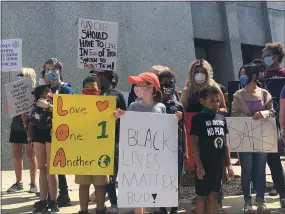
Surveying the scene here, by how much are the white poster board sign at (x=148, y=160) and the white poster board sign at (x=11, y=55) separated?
10.2 ft

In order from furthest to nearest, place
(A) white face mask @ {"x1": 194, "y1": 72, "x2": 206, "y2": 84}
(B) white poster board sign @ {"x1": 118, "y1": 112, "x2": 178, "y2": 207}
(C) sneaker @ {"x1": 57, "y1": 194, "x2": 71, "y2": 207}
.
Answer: (C) sneaker @ {"x1": 57, "y1": 194, "x2": 71, "y2": 207} < (A) white face mask @ {"x1": 194, "y1": 72, "x2": 206, "y2": 84} < (B) white poster board sign @ {"x1": 118, "y1": 112, "x2": 178, "y2": 207}

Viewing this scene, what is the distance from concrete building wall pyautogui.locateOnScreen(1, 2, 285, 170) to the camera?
8.66m

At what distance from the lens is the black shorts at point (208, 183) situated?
4.14 metres

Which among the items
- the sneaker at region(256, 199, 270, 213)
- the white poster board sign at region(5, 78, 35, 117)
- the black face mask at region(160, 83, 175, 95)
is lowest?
the sneaker at region(256, 199, 270, 213)

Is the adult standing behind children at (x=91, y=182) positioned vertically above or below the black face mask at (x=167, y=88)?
below

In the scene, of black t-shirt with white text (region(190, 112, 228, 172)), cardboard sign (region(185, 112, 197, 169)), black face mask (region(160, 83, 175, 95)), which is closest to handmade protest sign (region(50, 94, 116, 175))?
black face mask (region(160, 83, 175, 95))

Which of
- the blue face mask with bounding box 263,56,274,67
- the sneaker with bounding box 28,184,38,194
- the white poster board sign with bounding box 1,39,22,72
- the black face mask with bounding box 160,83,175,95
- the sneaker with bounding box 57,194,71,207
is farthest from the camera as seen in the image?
the white poster board sign with bounding box 1,39,22,72

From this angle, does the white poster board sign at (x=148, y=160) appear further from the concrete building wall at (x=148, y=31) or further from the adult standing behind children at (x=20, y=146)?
the concrete building wall at (x=148, y=31)

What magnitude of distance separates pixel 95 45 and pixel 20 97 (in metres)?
1.37

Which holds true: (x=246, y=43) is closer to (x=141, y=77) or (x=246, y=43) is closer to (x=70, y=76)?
(x=70, y=76)

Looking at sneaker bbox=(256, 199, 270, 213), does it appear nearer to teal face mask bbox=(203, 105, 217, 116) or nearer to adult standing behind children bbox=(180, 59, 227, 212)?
adult standing behind children bbox=(180, 59, 227, 212)

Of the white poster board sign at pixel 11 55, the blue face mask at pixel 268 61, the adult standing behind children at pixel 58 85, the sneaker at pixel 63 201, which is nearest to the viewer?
the adult standing behind children at pixel 58 85

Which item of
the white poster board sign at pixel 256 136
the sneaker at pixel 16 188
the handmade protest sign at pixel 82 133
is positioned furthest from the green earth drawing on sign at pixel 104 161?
the sneaker at pixel 16 188

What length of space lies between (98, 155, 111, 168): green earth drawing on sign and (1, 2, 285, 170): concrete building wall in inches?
181
